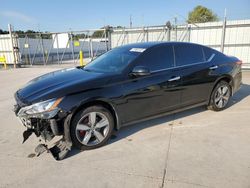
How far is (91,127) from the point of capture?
3113 millimetres

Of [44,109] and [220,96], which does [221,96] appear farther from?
[44,109]

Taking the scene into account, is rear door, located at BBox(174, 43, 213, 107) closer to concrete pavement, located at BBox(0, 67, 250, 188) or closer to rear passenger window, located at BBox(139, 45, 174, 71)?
rear passenger window, located at BBox(139, 45, 174, 71)

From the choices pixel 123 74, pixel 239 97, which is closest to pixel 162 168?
pixel 123 74

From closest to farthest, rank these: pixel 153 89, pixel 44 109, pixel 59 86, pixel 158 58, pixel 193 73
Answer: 1. pixel 44 109
2. pixel 59 86
3. pixel 153 89
4. pixel 158 58
5. pixel 193 73

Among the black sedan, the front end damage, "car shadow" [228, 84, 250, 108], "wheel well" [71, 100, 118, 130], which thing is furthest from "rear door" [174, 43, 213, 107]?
the front end damage

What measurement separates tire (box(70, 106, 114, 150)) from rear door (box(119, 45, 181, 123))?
0.29m

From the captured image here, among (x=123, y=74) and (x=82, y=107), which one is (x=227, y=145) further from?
(x=82, y=107)

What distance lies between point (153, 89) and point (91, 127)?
1217 millimetres

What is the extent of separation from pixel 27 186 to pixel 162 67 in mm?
2701

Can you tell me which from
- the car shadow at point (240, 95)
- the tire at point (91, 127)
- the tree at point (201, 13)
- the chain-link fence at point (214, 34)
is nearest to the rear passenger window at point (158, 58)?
the tire at point (91, 127)

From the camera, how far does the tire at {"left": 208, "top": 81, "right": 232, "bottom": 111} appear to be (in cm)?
452

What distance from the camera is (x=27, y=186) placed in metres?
2.40

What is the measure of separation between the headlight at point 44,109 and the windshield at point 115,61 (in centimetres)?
116

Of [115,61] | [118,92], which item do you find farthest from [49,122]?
[115,61]
